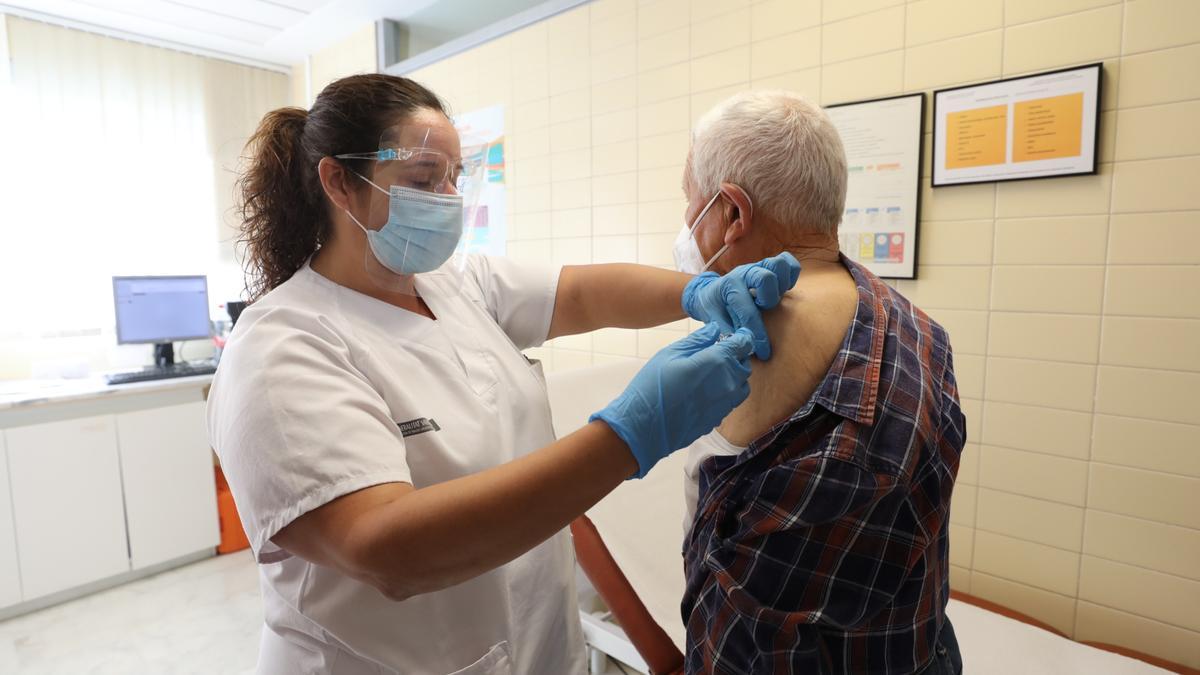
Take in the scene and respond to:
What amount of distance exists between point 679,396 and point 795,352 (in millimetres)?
227

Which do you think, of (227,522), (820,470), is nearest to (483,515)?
(820,470)

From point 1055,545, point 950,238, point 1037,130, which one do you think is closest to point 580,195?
point 950,238

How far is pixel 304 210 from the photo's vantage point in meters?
1.12

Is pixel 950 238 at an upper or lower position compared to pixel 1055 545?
upper

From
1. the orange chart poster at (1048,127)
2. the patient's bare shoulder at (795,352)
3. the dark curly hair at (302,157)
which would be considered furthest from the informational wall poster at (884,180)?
the dark curly hair at (302,157)

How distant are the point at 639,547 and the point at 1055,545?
123 cm

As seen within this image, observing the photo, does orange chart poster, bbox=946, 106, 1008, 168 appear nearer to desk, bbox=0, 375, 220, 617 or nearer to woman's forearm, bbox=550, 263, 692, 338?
woman's forearm, bbox=550, 263, 692, 338

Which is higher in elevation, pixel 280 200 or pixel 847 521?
pixel 280 200

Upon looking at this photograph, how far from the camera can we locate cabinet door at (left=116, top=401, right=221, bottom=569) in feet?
10.4

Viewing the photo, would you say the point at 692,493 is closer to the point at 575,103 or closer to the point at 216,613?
the point at 575,103

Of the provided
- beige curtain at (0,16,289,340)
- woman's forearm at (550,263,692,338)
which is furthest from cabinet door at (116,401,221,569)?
woman's forearm at (550,263,692,338)

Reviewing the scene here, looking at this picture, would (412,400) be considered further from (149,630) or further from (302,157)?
(149,630)

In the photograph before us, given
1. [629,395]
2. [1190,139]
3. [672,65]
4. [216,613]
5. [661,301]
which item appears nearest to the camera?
[629,395]

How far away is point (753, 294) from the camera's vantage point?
985 millimetres
